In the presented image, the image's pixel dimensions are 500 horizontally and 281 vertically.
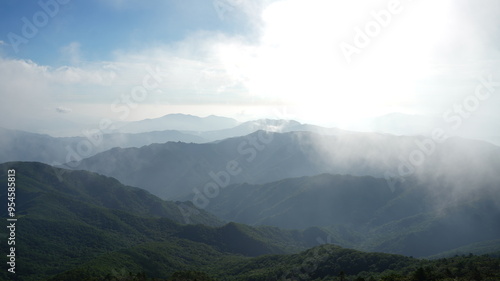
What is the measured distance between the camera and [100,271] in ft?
391

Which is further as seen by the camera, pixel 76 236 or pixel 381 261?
pixel 76 236

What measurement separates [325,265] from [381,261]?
22102 mm

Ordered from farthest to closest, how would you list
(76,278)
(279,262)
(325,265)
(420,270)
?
(279,262)
(325,265)
(76,278)
(420,270)

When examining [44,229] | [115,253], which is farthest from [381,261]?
[44,229]

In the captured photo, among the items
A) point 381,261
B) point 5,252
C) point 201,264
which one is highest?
point 5,252

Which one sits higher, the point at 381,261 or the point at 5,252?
the point at 5,252

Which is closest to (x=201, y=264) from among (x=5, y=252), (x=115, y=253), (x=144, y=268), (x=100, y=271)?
(x=144, y=268)

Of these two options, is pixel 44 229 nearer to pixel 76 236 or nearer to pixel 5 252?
pixel 76 236

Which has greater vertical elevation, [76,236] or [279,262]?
[76,236]

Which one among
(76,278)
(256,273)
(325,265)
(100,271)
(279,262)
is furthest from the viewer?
(279,262)

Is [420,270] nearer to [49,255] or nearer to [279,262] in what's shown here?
[279,262]

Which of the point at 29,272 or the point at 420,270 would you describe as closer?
the point at 420,270

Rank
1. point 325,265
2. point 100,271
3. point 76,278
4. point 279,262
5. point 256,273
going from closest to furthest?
point 76,278, point 100,271, point 325,265, point 256,273, point 279,262

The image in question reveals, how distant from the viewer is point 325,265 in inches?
5197
